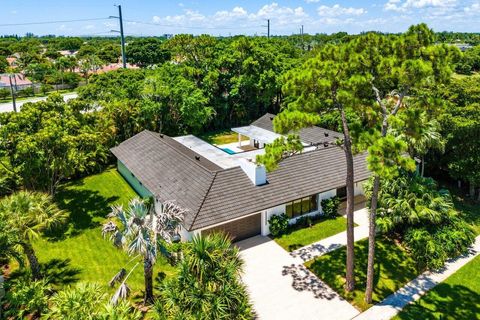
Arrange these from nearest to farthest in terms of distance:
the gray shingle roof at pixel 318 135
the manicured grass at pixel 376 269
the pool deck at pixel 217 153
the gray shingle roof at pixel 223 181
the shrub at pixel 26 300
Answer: the shrub at pixel 26 300
the manicured grass at pixel 376 269
the gray shingle roof at pixel 223 181
the pool deck at pixel 217 153
the gray shingle roof at pixel 318 135

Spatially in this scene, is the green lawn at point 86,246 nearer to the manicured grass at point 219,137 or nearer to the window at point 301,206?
the window at point 301,206

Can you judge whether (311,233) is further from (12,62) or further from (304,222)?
(12,62)

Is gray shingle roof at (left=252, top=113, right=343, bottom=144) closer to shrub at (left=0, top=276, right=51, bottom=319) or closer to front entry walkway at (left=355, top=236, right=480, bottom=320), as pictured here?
front entry walkway at (left=355, top=236, right=480, bottom=320)

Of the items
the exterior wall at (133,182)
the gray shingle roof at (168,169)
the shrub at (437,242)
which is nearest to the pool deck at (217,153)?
the gray shingle roof at (168,169)

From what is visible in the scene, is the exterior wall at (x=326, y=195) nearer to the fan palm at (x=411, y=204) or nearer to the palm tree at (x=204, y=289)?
the fan palm at (x=411, y=204)

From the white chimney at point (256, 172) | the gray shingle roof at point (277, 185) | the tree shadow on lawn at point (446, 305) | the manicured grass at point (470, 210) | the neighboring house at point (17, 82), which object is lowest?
the tree shadow on lawn at point (446, 305)

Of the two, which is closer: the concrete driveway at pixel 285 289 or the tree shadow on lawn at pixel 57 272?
the concrete driveway at pixel 285 289

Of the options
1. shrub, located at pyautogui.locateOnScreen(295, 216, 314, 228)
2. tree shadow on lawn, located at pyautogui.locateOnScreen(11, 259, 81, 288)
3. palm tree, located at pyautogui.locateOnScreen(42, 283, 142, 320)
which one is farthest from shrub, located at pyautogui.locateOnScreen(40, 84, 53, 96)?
palm tree, located at pyautogui.locateOnScreen(42, 283, 142, 320)

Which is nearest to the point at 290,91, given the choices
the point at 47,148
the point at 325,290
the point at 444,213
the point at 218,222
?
the point at 218,222

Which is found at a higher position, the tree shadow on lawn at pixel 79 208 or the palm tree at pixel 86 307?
the palm tree at pixel 86 307

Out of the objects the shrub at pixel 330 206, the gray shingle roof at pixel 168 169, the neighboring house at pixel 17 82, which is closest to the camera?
the gray shingle roof at pixel 168 169
